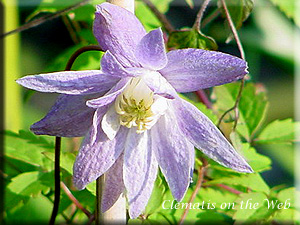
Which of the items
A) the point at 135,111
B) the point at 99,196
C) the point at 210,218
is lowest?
the point at 210,218

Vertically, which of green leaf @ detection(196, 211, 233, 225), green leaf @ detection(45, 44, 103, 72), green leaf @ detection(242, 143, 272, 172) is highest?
green leaf @ detection(45, 44, 103, 72)

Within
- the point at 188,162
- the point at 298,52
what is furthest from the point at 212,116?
the point at 298,52

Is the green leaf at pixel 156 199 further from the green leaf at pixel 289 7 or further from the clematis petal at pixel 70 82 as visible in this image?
the green leaf at pixel 289 7

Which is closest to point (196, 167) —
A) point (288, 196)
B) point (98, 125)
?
point (288, 196)

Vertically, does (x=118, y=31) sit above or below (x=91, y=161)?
above

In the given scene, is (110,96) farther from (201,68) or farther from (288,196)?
(288,196)

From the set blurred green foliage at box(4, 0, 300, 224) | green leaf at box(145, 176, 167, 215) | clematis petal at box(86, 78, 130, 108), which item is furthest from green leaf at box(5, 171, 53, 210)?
clematis petal at box(86, 78, 130, 108)

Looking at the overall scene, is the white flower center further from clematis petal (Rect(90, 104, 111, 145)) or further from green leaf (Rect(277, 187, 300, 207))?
green leaf (Rect(277, 187, 300, 207))
